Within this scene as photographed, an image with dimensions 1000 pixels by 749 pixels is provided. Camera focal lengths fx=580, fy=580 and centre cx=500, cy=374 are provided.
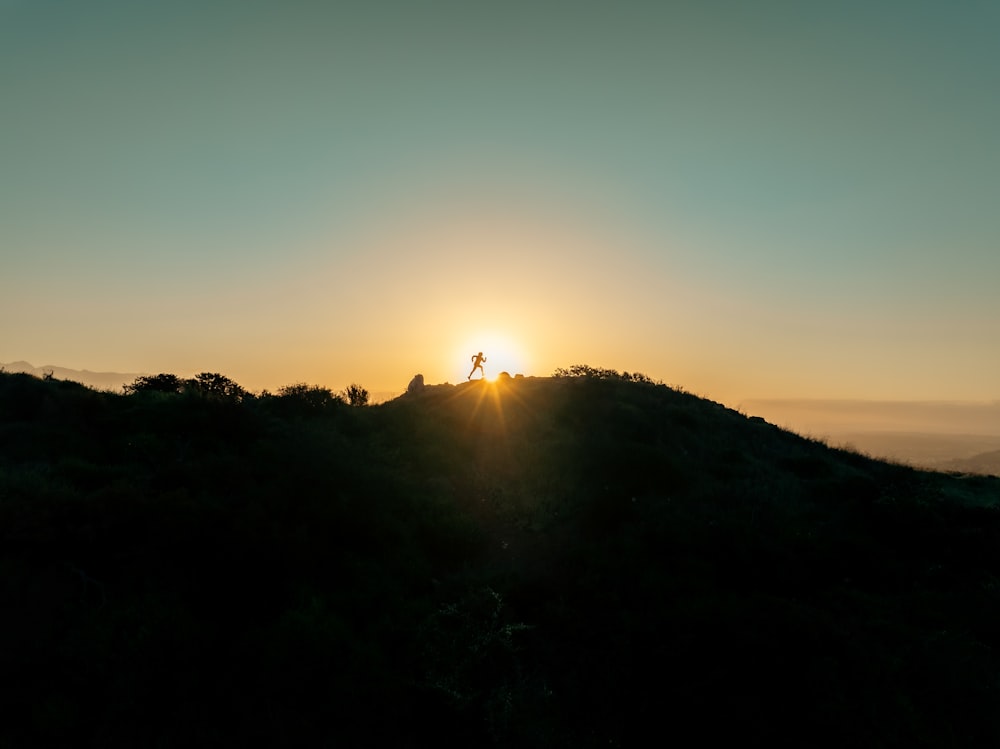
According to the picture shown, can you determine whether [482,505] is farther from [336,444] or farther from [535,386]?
[535,386]

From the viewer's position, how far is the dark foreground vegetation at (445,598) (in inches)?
365

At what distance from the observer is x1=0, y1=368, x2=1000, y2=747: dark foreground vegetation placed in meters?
9.28

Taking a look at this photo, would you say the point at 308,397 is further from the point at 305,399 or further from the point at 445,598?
the point at 445,598

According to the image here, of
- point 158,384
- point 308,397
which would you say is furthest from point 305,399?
point 158,384

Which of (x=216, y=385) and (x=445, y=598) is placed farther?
(x=216, y=385)

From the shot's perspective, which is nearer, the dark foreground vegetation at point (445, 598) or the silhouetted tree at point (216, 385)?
the dark foreground vegetation at point (445, 598)

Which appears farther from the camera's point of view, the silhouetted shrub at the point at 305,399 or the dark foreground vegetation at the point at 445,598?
the silhouetted shrub at the point at 305,399

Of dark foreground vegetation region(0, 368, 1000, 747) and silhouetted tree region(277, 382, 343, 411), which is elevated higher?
silhouetted tree region(277, 382, 343, 411)

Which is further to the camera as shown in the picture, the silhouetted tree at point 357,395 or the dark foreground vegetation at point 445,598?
the silhouetted tree at point 357,395

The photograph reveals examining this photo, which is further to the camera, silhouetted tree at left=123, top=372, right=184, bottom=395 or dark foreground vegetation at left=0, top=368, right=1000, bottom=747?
silhouetted tree at left=123, top=372, right=184, bottom=395

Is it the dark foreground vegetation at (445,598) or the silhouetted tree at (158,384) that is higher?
the silhouetted tree at (158,384)

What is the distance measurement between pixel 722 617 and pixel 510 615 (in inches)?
165

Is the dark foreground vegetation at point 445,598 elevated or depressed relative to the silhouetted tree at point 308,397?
depressed

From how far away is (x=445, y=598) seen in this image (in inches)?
505
